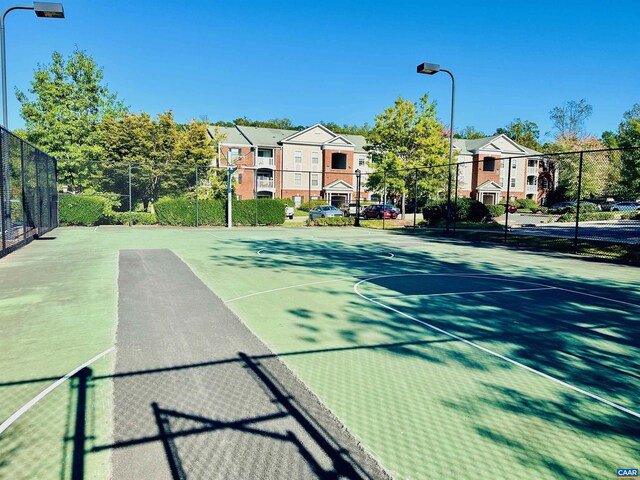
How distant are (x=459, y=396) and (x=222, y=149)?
46.6m

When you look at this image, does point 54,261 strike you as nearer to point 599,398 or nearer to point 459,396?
point 459,396

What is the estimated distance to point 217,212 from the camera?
27.8 meters

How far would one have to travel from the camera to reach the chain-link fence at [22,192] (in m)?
12.5

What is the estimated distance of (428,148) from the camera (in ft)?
115

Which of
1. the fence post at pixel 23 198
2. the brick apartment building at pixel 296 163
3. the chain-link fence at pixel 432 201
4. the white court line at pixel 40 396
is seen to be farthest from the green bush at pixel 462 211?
the white court line at pixel 40 396

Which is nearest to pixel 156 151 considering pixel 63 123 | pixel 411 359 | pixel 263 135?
pixel 63 123

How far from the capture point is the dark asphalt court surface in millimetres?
3033

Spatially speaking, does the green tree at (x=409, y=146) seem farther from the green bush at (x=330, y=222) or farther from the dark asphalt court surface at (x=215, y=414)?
the dark asphalt court surface at (x=215, y=414)

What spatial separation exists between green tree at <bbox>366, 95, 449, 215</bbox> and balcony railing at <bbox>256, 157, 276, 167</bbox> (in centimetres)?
1642

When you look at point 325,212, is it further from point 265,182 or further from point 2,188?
point 2,188

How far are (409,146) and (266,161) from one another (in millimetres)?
19241

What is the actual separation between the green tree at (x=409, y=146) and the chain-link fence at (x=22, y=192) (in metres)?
23.1

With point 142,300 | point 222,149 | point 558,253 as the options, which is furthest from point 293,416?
point 222,149

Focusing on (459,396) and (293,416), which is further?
(459,396)
